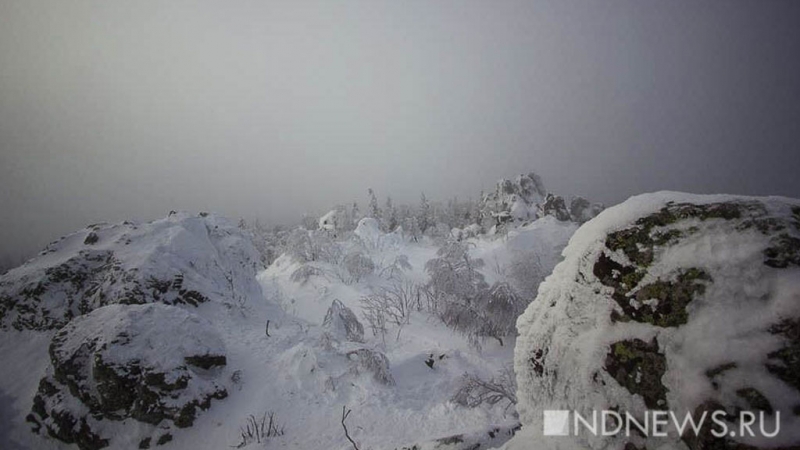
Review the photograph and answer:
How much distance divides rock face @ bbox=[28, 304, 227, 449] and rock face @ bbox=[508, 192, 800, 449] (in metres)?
6.23

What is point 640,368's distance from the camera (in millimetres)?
1807

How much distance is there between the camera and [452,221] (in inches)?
2450

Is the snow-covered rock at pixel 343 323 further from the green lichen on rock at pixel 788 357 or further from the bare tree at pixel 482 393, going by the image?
the green lichen on rock at pixel 788 357

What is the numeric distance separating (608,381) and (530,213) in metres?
37.1

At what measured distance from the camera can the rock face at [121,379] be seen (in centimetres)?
579

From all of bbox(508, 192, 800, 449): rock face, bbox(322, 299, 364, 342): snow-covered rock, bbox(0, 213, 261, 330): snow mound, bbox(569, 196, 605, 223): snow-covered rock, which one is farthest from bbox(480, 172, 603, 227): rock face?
bbox(508, 192, 800, 449): rock face

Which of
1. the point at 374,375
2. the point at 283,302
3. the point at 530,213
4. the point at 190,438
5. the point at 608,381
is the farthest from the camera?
the point at 530,213

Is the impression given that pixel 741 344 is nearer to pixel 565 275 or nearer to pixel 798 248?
pixel 798 248

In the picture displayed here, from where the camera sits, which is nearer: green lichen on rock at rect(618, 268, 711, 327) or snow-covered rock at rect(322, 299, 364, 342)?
green lichen on rock at rect(618, 268, 711, 327)

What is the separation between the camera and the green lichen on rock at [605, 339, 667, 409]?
1.73 metres

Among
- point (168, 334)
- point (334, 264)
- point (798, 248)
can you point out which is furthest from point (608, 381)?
A: point (334, 264)

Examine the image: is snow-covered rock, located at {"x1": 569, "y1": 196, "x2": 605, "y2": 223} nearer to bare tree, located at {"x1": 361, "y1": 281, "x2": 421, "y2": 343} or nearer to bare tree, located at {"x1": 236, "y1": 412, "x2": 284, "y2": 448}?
bare tree, located at {"x1": 361, "y1": 281, "x2": 421, "y2": 343}

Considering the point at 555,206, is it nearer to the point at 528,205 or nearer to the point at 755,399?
the point at 528,205

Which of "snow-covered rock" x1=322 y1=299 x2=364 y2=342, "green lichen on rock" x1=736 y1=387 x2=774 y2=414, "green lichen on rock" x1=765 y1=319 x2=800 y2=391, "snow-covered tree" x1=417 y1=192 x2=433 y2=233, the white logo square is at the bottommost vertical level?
"snow-covered tree" x1=417 y1=192 x2=433 y2=233
